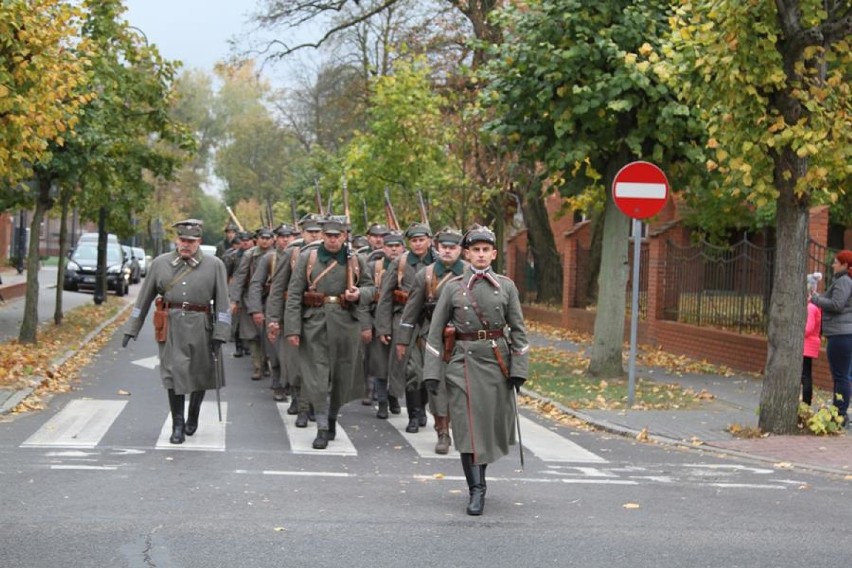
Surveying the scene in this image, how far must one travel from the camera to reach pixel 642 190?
1490 cm

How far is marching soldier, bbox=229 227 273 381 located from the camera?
688 inches

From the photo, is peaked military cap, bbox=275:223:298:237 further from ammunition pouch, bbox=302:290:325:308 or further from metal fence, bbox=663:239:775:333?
metal fence, bbox=663:239:775:333

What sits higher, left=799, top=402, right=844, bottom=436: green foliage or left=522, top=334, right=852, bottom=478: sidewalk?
left=799, top=402, right=844, bottom=436: green foliage

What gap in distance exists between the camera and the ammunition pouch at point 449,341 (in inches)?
357

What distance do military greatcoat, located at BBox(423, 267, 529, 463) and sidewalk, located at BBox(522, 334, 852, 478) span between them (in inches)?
142

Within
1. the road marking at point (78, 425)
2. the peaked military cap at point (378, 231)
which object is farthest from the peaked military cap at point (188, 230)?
the peaked military cap at point (378, 231)

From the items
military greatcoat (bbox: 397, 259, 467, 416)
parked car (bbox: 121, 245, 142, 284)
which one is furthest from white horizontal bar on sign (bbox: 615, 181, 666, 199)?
parked car (bbox: 121, 245, 142, 284)

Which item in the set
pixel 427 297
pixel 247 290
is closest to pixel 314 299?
pixel 427 297

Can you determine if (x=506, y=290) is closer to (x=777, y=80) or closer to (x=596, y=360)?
(x=777, y=80)

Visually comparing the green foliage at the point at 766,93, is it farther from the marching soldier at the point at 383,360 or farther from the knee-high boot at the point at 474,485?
the knee-high boot at the point at 474,485

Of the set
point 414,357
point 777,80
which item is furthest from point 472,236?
point 777,80

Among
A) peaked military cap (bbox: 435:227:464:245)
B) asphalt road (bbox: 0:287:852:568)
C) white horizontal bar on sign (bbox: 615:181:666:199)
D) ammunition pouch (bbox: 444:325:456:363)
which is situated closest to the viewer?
asphalt road (bbox: 0:287:852:568)

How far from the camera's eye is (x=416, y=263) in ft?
43.3

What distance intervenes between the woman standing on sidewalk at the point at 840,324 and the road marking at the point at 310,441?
515cm
